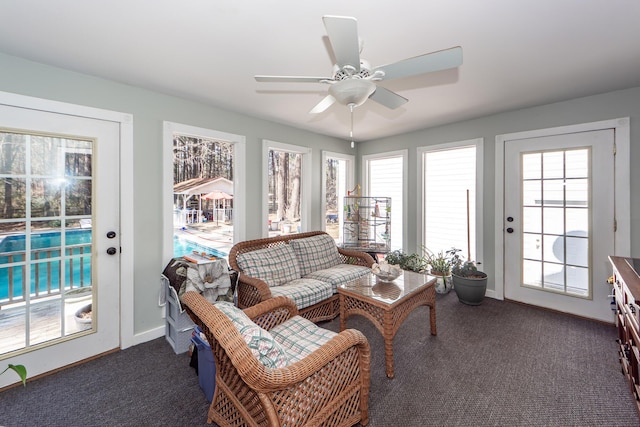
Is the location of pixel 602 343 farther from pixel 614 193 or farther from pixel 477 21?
pixel 477 21

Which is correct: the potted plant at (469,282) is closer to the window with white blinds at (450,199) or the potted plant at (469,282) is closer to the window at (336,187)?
the window with white blinds at (450,199)

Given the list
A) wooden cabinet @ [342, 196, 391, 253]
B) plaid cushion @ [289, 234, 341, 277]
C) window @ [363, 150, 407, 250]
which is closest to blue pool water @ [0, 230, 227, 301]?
plaid cushion @ [289, 234, 341, 277]

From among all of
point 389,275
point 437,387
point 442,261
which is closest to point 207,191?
point 389,275

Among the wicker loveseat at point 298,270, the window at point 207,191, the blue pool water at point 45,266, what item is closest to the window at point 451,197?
the wicker loveseat at point 298,270

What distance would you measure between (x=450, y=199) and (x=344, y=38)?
3.31m

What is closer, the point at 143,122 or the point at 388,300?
the point at 388,300

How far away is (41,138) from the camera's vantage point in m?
2.16

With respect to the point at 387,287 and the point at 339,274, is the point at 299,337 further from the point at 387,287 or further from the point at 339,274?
the point at 339,274

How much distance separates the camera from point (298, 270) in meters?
3.19

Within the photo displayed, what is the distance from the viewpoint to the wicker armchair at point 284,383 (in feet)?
3.98

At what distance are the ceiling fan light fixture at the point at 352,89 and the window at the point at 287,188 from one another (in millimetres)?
2162

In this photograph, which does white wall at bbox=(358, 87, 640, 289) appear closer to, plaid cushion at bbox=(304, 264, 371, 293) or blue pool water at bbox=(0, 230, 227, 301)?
plaid cushion at bbox=(304, 264, 371, 293)

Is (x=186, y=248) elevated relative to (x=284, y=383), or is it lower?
elevated

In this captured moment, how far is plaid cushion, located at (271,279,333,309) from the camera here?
2650 mm
